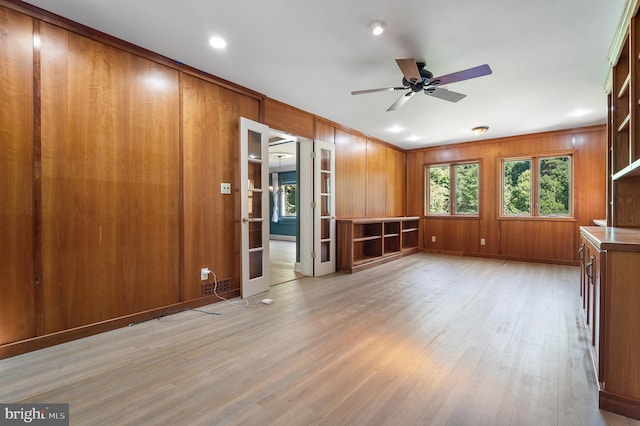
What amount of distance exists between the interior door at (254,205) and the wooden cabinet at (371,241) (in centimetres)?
162

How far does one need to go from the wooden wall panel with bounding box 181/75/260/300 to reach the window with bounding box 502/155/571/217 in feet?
18.1

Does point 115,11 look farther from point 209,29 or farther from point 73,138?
point 73,138

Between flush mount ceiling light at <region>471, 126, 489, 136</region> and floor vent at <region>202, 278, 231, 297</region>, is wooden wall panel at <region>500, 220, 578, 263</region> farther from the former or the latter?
floor vent at <region>202, 278, 231, 297</region>

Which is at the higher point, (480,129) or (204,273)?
(480,129)

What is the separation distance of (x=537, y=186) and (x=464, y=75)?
447 cm

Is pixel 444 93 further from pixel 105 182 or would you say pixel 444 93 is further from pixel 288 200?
pixel 288 200

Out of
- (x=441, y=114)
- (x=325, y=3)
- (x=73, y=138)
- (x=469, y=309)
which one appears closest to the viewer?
(x=325, y=3)

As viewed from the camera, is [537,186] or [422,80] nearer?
[422,80]

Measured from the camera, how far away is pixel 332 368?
2037mm

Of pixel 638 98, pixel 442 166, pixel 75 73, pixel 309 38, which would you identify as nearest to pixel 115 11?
pixel 75 73

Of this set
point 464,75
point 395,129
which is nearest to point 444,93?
point 464,75

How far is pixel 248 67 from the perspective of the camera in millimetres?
3217

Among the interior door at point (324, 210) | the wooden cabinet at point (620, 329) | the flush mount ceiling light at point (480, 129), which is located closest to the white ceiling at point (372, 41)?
the interior door at point (324, 210)

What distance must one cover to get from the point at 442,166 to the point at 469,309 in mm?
4723
